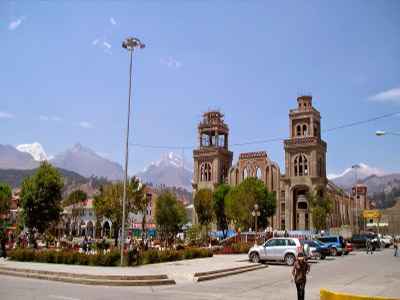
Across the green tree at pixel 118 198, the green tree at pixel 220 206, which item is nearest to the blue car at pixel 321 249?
the green tree at pixel 118 198

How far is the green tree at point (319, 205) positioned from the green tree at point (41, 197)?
1446 inches

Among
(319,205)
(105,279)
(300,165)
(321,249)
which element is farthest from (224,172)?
(105,279)

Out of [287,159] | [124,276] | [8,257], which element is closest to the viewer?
[124,276]

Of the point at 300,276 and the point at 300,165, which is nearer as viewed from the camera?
the point at 300,276

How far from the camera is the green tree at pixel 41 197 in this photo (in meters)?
35.9

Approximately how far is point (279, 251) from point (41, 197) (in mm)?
21826

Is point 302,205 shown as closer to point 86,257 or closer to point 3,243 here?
point 3,243

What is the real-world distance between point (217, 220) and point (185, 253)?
147 ft

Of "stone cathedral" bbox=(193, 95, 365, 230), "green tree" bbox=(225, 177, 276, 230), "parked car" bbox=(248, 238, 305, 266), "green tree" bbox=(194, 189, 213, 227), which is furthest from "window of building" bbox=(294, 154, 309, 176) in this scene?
"parked car" bbox=(248, 238, 305, 266)

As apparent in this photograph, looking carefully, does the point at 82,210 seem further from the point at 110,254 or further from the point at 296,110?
the point at 110,254

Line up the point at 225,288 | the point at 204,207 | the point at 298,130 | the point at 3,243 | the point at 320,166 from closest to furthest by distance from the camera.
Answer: the point at 225,288
the point at 3,243
the point at 320,166
the point at 298,130
the point at 204,207

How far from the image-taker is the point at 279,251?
2555cm

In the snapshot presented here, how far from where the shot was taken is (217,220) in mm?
71812

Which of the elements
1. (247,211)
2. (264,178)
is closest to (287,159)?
(264,178)
